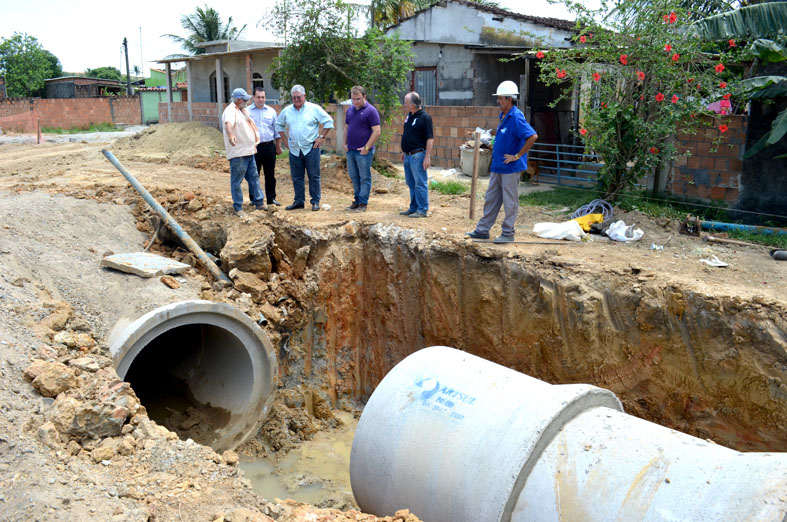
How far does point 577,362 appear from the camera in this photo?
21.7 ft

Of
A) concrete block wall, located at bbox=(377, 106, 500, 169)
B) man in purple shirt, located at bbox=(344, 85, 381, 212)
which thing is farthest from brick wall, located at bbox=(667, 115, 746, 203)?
man in purple shirt, located at bbox=(344, 85, 381, 212)

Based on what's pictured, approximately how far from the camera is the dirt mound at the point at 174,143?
14.9m

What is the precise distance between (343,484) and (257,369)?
1623 millimetres

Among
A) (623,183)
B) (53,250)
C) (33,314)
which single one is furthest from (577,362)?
(53,250)

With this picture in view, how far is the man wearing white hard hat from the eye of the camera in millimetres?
6918

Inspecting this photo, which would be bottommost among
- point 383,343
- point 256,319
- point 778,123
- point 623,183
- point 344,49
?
point 383,343

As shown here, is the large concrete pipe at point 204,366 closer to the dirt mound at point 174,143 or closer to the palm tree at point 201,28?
the dirt mound at point 174,143

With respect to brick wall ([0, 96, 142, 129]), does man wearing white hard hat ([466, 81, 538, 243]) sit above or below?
below

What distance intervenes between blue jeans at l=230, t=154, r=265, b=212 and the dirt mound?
593 cm

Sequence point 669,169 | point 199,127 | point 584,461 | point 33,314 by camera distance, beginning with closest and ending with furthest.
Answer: point 584,461 → point 33,314 → point 669,169 → point 199,127

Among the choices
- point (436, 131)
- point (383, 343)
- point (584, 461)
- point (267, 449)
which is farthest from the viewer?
point (436, 131)

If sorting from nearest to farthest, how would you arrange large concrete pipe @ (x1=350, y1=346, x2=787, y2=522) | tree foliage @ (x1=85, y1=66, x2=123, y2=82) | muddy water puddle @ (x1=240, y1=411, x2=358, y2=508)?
large concrete pipe @ (x1=350, y1=346, x2=787, y2=522), muddy water puddle @ (x1=240, y1=411, x2=358, y2=508), tree foliage @ (x1=85, y1=66, x2=123, y2=82)

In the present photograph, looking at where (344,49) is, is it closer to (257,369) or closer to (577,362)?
(257,369)

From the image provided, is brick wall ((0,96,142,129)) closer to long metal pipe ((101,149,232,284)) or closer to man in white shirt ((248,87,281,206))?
man in white shirt ((248,87,281,206))
